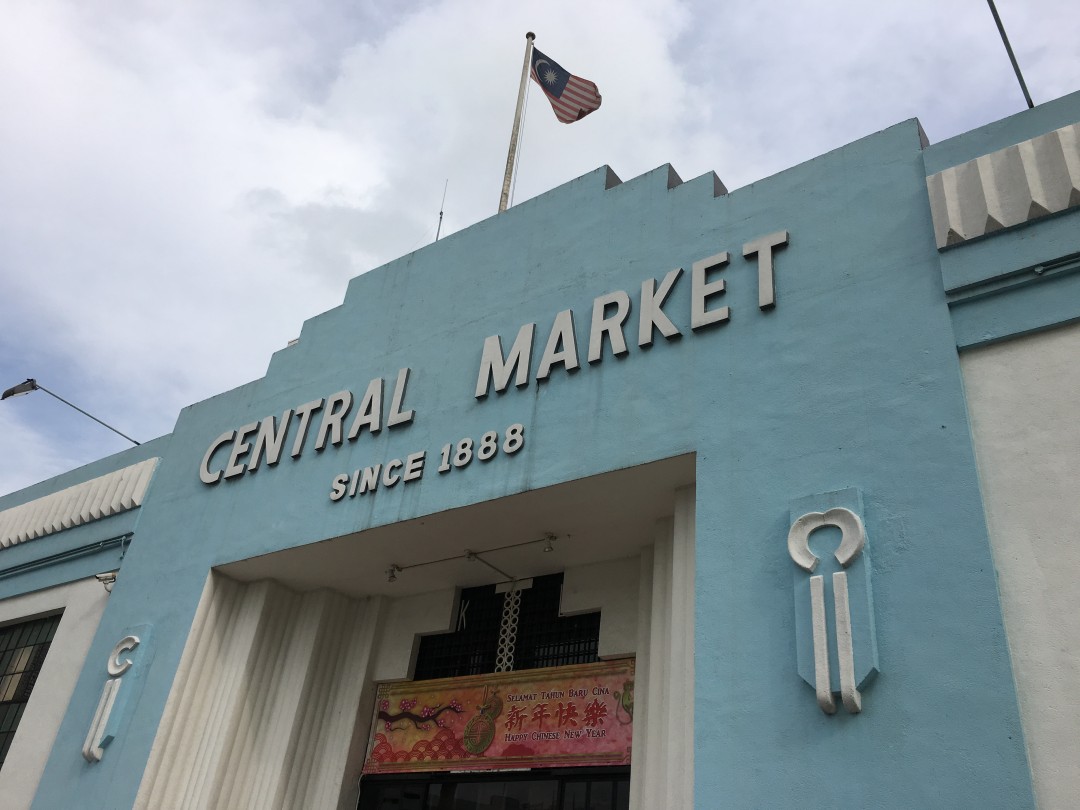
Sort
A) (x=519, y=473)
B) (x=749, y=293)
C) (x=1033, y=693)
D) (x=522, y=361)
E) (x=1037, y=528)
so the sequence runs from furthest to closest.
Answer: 1. (x=522, y=361)
2. (x=519, y=473)
3. (x=749, y=293)
4. (x=1037, y=528)
5. (x=1033, y=693)

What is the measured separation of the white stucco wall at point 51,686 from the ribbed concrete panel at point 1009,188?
37.2ft

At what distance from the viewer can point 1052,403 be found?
22.7ft

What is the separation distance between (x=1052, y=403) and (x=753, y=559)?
251 centimetres

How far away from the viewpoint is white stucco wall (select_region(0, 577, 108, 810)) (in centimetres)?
1233

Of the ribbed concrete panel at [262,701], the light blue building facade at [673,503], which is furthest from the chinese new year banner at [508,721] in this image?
the ribbed concrete panel at [262,701]

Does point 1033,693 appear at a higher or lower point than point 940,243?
lower

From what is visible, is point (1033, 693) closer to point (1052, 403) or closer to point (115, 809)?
point (1052, 403)

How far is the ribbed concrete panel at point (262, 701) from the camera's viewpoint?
11.1m

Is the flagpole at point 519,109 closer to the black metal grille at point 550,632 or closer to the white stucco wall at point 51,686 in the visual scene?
the black metal grille at point 550,632

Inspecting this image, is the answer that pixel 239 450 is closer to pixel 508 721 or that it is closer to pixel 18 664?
pixel 508 721

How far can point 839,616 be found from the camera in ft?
22.1

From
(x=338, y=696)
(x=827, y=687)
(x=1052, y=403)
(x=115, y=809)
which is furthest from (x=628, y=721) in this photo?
(x=115, y=809)

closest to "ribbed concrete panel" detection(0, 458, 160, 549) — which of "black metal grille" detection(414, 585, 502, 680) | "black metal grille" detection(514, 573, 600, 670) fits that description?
"black metal grille" detection(414, 585, 502, 680)

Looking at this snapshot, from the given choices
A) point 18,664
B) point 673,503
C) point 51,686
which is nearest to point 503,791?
point 673,503
